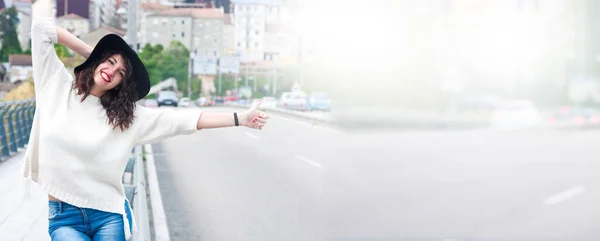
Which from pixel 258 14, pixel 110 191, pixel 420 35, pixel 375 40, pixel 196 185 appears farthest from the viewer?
pixel 258 14

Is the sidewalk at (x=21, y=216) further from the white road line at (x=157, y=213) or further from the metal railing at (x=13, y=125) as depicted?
the metal railing at (x=13, y=125)

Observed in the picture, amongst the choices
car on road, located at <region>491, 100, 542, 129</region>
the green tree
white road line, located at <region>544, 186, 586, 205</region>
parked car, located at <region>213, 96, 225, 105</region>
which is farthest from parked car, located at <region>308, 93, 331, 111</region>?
car on road, located at <region>491, 100, 542, 129</region>

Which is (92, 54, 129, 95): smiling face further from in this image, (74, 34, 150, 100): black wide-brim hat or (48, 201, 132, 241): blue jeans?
(48, 201, 132, 241): blue jeans

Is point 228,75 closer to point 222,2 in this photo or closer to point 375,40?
point 222,2

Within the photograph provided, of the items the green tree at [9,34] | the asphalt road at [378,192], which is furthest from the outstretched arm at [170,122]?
the green tree at [9,34]

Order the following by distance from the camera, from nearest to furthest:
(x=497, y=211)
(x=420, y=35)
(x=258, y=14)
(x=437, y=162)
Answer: (x=420, y=35) < (x=497, y=211) < (x=258, y=14) < (x=437, y=162)

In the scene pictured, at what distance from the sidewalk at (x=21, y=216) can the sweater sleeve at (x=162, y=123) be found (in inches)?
79.4

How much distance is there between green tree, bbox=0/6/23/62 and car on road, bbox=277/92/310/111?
15.1m

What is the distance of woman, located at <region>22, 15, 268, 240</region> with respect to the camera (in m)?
2.67

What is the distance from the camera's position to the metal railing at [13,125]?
1098 cm

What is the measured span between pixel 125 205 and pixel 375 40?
4.66 m

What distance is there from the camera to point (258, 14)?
11203mm

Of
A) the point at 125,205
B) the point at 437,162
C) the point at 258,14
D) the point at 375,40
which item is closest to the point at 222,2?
the point at 258,14

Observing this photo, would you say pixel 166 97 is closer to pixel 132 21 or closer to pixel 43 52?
pixel 132 21
